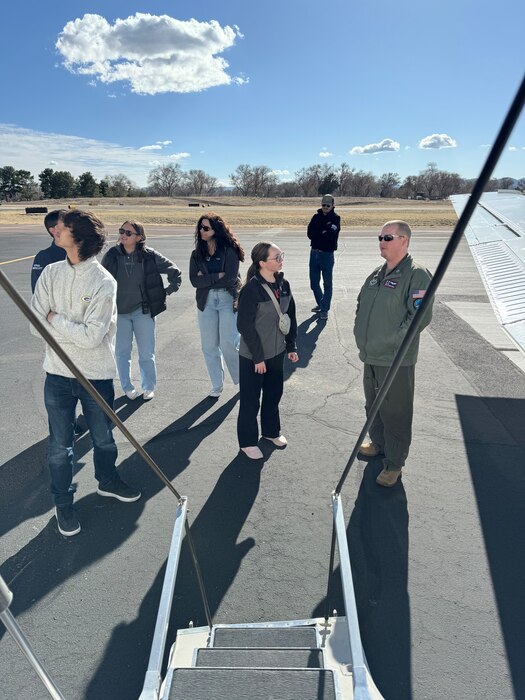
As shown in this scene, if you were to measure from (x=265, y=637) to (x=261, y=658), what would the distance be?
258 millimetres

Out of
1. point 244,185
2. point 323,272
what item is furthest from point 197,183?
point 323,272

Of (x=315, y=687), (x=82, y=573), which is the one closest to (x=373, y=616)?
(x=315, y=687)

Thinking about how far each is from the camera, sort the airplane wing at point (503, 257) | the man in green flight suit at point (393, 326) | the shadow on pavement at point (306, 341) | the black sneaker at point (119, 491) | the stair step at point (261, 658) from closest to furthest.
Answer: the stair step at point (261, 658), the man in green flight suit at point (393, 326), the black sneaker at point (119, 491), the airplane wing at point (503, 257), the shadow on pavement at point (306, 341)

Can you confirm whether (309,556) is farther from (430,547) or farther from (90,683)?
(90,683)

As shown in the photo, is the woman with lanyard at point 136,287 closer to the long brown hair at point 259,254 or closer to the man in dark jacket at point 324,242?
the long brown hair at point 259,254

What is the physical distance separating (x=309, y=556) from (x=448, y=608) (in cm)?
86

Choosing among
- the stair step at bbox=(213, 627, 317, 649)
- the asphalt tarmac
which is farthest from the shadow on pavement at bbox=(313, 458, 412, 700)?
the stair step at bbox=(213, 627, 317, 649)

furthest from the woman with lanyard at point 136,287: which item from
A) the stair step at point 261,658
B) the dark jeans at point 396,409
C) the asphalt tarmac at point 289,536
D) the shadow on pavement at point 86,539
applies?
the stair step at point 261,658

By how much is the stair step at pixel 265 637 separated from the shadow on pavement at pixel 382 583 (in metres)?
0.23

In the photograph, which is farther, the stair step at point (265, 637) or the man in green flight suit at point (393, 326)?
the man in green flight suit at point (393, 326)

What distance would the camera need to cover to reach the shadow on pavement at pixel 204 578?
7.16 ft

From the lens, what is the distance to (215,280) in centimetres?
443

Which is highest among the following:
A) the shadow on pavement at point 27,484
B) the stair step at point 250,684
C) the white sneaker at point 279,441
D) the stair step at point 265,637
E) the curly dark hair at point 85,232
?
the curly dark hair at point 85,232

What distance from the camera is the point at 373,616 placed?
96.8 inches
